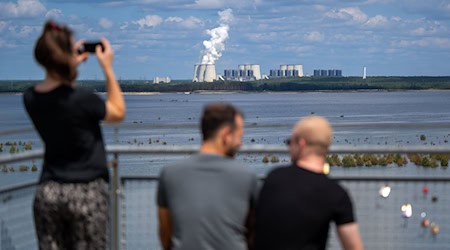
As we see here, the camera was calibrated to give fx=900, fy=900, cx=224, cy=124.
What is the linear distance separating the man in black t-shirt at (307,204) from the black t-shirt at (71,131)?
0.94m

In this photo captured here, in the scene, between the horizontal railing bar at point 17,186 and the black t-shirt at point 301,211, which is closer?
the black t-shirt at point 301,211

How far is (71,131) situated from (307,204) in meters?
1.24

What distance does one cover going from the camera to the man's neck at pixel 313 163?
411 centimetres

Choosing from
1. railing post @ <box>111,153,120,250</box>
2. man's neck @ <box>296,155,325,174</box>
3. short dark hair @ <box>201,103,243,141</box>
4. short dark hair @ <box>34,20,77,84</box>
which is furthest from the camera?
railing post @ <box>111,153,120,250</box>

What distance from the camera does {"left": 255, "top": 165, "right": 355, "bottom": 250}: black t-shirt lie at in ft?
13.4

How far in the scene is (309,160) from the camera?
4.12m

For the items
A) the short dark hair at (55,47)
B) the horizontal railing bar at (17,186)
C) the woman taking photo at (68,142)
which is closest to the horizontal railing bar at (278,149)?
the horizontal railing bar at (17,186)

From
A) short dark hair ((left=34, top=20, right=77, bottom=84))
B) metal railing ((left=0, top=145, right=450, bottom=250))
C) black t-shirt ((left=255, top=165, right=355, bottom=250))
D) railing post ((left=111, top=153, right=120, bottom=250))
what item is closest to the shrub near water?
metal railing ((left=0, top=145, right=450, bottom=250))

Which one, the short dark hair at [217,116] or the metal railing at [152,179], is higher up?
the short dark hair at [217,116]

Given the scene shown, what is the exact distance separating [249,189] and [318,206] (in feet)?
1.06

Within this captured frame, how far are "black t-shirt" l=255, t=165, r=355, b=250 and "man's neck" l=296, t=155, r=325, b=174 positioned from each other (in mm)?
22

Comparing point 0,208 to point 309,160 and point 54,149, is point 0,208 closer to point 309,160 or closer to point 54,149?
point 54,149

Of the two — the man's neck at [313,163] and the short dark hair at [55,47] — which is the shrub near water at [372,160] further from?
the short dark hair at [55,47]

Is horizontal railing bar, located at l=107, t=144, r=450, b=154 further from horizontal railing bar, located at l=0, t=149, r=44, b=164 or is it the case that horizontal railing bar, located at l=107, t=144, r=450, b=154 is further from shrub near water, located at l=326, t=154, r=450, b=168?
horizontal railing bar, located at l=0, t=149, r=44, b=164
